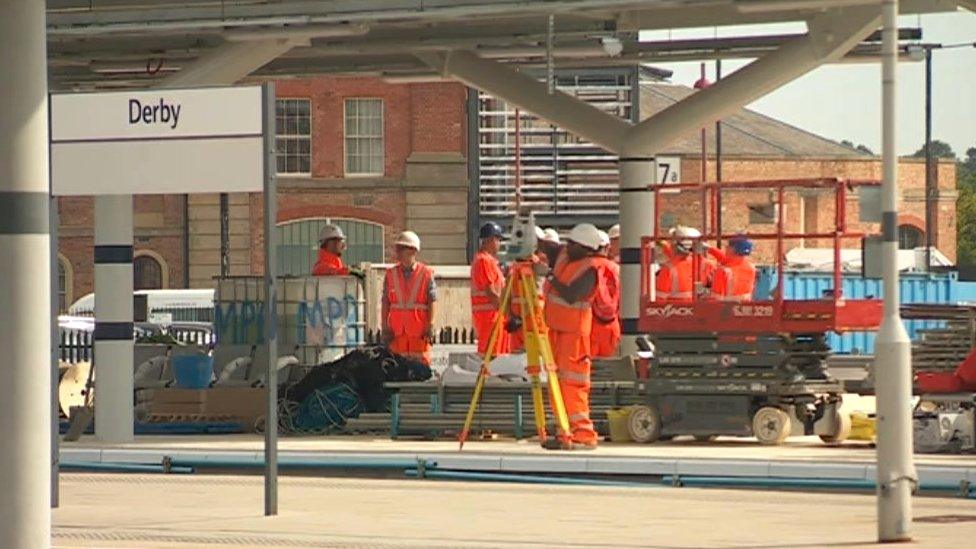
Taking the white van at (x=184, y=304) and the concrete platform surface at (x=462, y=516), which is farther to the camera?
the white van at (x=184, y=304)

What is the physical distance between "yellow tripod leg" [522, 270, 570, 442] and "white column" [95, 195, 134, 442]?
446cm

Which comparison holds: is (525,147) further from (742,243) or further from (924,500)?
(924,500)

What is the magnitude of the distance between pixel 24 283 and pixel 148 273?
64.2 m

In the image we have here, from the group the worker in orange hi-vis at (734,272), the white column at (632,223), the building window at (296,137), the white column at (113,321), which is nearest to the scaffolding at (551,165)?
the building window at (296,137)

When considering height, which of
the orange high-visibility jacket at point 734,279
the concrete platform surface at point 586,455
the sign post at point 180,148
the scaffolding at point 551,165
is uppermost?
the scaffolding at point 551,165

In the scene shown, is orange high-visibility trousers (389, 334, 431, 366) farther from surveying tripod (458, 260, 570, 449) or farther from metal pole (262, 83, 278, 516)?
metal pole (262, 83, 278, 516)

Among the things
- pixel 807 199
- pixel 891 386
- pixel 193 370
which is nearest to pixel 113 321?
A: pixel 193 370

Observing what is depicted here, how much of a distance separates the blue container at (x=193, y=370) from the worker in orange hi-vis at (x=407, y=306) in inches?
76.9

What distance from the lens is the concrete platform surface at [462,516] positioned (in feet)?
55.6

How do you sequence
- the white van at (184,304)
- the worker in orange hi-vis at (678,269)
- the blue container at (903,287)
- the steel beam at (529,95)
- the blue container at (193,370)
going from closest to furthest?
the worker in orange hi-vis at (678,269), the blue container at (193,370), the steel beam at (529,95), the blue container at (903,287), the white van at (184,304)

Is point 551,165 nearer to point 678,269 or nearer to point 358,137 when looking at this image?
point 358,137

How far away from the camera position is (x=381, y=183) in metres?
75.8

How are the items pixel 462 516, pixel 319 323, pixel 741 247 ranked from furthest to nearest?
1. pixel 319 323
2. pixel 741 247
3. pixel 462 516

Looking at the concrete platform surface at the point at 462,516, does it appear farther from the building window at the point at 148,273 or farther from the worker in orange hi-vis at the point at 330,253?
the building window at the point at 148,273
